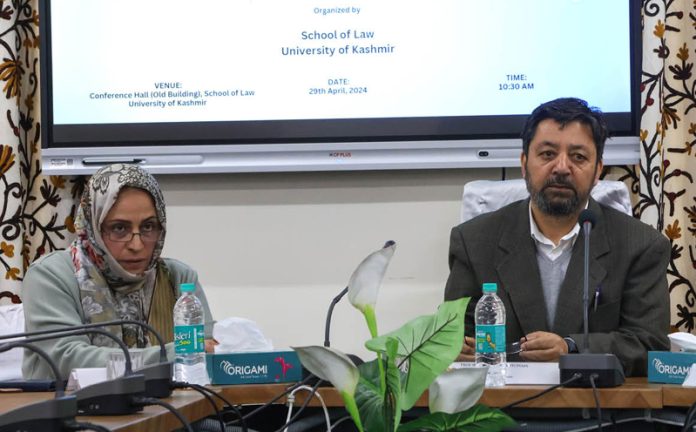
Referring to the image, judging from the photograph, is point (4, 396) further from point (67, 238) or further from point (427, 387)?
point (67, 238)

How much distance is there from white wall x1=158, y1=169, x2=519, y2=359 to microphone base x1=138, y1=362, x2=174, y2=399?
5.89ft

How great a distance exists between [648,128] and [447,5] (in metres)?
0.82

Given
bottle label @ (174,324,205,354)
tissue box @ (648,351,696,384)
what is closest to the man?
tissue box @ (648,351,696,384)

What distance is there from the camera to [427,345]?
1256 mm

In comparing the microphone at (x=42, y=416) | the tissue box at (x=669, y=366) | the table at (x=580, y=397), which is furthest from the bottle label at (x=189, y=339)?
the tissue box at (x=669, y=366)

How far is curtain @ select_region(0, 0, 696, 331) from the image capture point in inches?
134

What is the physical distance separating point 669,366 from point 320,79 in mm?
1830

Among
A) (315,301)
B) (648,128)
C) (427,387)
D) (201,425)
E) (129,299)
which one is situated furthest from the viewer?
(315,301)

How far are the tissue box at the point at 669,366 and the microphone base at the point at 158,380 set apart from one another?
3.40 ft

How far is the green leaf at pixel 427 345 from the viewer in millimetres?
1238

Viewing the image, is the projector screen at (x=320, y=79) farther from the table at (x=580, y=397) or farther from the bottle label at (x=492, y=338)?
the table at (x=580, y=397)

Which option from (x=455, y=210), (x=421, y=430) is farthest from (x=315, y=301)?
(x=421, y=430)

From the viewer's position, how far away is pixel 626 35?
3473mm

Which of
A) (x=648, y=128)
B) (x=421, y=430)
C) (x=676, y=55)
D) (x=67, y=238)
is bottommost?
(x=421, y=430)
